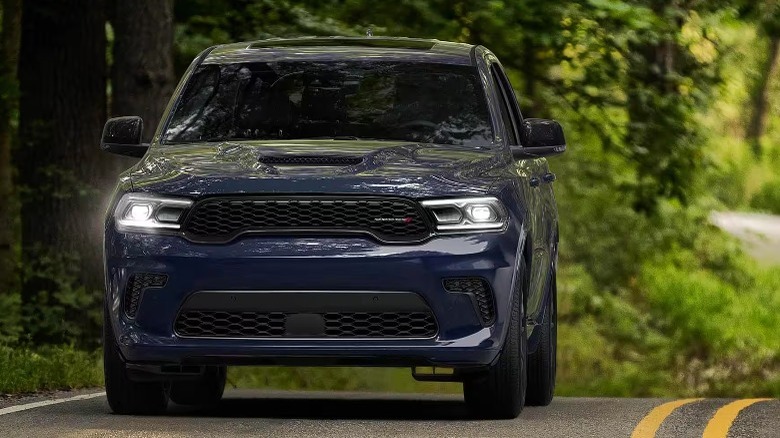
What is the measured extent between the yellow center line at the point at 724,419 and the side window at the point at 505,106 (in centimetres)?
195

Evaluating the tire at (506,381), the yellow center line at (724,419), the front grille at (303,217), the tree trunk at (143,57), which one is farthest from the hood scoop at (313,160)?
the tree trunk at (143,57)

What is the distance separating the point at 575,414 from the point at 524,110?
49.8 ft

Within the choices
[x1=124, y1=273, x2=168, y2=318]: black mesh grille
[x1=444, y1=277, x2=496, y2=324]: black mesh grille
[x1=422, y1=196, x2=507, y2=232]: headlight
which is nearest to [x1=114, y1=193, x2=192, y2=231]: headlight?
[x1=124, y1=273, x2=168, y2=318]: black mesh grille

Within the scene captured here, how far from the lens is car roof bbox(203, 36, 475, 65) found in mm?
11289

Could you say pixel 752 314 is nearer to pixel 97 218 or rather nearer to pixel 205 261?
pixel 97 218

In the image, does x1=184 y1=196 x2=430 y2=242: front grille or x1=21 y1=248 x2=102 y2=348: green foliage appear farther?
x1=21 y1=248 x2=102 y2=348: green foliage

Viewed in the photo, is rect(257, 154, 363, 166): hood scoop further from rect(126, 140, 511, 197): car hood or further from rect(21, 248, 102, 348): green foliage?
rect(21, 248, 102, 348): green foliage

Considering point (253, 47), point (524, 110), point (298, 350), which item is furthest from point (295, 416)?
point (524, 110)

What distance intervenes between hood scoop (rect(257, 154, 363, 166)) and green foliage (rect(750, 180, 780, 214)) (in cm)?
4090

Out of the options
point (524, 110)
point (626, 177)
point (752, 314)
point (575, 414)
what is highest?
point (575, 414)

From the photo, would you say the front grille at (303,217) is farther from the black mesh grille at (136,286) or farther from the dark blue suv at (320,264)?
the black mesh grille at (136,286)

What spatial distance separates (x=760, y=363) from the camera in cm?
3030

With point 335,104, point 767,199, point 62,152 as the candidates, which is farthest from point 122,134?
point 767,199

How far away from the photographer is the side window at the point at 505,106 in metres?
11.4
